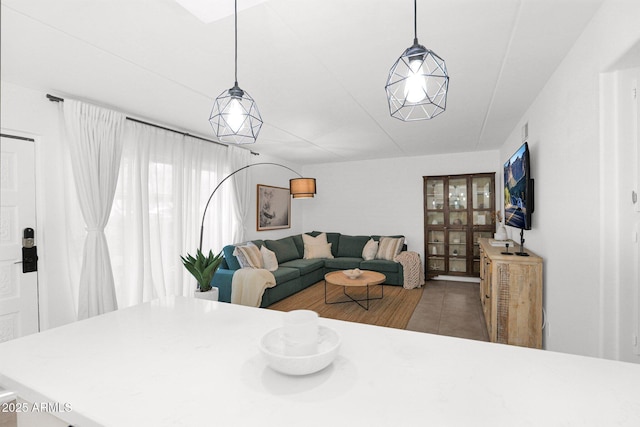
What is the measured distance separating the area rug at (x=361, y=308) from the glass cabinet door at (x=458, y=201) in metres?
1.49

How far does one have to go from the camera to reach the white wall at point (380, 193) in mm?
5801

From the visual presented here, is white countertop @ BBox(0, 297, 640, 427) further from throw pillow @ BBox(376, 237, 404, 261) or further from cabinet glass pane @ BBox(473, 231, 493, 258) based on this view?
cabinet glass pane @ BBox(473, 231, 493, 258)

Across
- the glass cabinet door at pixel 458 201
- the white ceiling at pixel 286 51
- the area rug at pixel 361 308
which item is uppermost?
the white ceiling at pixel 286 51

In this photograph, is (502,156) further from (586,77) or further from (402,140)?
(586,77)

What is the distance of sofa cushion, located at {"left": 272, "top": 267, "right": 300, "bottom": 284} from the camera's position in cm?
439

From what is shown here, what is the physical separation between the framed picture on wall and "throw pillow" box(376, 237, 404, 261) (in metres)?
1.99

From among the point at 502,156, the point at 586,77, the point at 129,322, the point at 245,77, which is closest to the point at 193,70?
the point at 245,77

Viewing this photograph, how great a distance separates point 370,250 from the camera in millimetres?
5785

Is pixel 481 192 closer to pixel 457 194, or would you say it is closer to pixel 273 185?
pixel 457 194

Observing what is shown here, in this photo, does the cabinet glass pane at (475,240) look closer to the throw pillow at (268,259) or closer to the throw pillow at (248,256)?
the throw pillow at (268,259)

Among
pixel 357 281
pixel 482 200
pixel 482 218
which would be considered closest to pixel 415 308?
pixel 357 281

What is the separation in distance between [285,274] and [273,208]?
70.2 inches

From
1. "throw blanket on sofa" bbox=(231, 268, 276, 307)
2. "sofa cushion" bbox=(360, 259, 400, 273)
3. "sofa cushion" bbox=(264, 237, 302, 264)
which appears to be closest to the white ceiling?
"throw blanket on sofa" bbox=(231, 268, 276, 307)

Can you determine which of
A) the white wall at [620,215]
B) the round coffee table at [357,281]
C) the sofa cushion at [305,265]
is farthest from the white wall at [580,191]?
the sofa cushion at [305,265]
